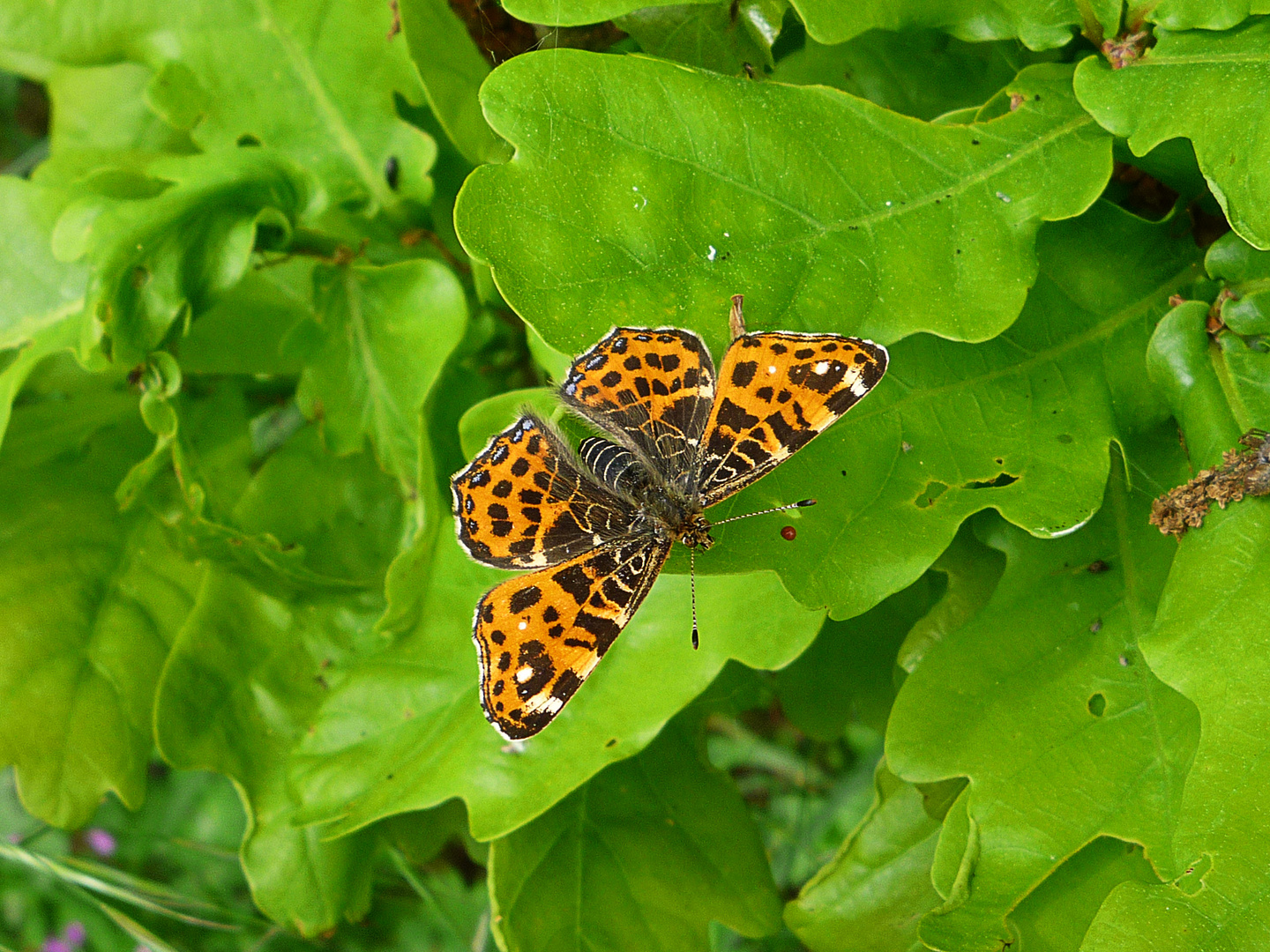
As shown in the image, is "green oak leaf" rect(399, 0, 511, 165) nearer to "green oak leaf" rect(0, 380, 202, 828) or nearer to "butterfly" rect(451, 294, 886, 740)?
"butterfly" rect(451, 294, 886, 740)

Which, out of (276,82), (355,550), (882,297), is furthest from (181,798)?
(882,297)

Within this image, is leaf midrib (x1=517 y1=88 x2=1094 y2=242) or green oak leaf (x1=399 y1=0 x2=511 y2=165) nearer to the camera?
leaf midrib (x1=517 y1=88 x2=1094 y2=242)

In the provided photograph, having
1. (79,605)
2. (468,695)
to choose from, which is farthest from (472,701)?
(79,605)

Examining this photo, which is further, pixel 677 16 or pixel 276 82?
pixel 276 82

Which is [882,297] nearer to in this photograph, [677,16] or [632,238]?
[632,238]

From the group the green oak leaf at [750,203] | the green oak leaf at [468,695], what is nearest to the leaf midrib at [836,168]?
the green oak leaf at [750,203]

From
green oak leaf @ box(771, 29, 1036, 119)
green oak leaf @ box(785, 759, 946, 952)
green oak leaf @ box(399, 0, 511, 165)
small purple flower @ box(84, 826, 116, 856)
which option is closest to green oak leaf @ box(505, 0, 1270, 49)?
green oak leaf @ box(771, 29, 1036, 119)
